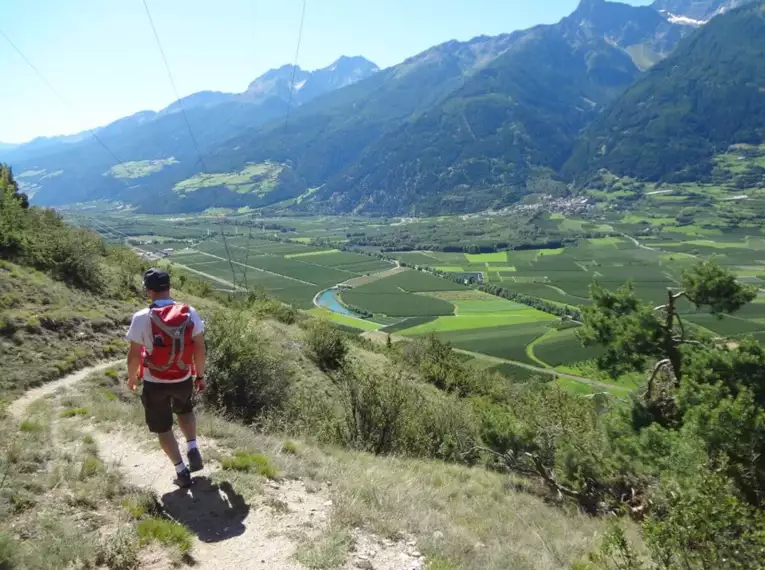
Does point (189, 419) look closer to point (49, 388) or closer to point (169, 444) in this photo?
point (169, 444)

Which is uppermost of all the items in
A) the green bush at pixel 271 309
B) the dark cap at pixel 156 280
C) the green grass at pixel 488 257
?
the dark cap at pixel 156 280

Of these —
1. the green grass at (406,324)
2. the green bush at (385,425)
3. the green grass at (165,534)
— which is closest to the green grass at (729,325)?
the green grass at (406,324)

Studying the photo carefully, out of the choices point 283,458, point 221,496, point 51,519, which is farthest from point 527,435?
point 51,519

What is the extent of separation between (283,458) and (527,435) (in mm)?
9907

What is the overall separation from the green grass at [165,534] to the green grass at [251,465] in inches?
79.8

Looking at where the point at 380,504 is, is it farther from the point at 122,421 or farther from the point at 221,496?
the point at 122,421

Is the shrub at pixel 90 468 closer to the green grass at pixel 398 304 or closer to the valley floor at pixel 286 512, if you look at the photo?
the valley floor at pixel 286 512

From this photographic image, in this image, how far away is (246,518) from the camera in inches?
228

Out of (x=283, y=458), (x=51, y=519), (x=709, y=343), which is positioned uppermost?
(x=51, y=519)

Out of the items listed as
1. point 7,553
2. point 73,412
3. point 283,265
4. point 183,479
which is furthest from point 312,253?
point 7,553

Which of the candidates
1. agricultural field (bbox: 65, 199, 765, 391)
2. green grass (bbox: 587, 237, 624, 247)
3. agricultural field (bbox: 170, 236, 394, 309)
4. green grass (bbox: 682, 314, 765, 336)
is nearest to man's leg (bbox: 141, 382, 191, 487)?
agricultural field (bbox: 65, 199, 765, 391)

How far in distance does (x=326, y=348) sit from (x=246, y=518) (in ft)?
60.9

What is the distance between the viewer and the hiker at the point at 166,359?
564 centimetres

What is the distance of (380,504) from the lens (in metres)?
6.48
